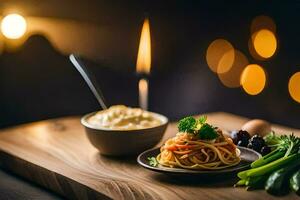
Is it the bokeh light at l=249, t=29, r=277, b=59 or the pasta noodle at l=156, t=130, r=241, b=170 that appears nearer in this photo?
the pasta noodle at l=156, t=130, r=241, b=170

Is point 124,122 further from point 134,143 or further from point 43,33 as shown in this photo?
point 43,33

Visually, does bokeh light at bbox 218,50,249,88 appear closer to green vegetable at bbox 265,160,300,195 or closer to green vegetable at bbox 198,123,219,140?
green vegetable at bbox 198,123,219,140

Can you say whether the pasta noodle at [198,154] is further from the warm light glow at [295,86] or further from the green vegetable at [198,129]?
the warm light glow at [295,86]

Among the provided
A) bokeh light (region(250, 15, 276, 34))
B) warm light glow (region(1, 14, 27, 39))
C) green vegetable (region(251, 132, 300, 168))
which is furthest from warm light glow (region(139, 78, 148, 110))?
bokeh light (region(250, 15, 276, 34))

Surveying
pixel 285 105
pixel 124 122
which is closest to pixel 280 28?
pixel 285 105

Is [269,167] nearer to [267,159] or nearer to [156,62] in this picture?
[267,159]

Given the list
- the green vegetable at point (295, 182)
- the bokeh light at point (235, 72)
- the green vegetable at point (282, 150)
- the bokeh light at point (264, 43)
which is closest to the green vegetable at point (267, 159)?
the green vegetable at point (282, 150)
